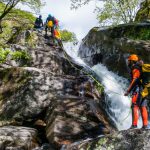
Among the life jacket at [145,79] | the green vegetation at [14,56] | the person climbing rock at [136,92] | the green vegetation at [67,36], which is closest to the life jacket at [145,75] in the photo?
the life jacket at [145,79]

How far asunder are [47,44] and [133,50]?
812 cm

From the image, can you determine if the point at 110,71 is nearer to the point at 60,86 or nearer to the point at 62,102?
the point at 60,86

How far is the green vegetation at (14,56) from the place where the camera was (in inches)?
786

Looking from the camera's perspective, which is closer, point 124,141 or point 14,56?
point 124,141

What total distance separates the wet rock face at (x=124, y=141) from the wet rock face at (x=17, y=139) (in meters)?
2.49

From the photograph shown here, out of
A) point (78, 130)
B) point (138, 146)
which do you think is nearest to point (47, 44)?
point (78, 130)

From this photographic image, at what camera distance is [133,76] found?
11.1 meters

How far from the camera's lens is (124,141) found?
8.90 metres

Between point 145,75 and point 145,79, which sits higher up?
point 145,75

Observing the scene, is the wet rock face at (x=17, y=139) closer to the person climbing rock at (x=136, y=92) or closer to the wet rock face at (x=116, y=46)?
the person climbing rock at (x=136, y=92)

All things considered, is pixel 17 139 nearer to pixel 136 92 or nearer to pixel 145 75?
pixel 136 92

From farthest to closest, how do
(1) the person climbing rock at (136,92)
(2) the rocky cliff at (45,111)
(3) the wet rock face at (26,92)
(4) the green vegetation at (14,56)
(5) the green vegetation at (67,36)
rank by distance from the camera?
(5) the green vegetation at (67,36)
(4) the green vegetation at (14,56)
(3) the wet rock face at (26,92)
(2) the rocky cliff at (45,111)
(1) the person climbing rock at (136,92)

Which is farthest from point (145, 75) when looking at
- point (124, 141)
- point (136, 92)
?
point (124, 141)

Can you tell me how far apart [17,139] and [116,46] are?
13.8 metres
